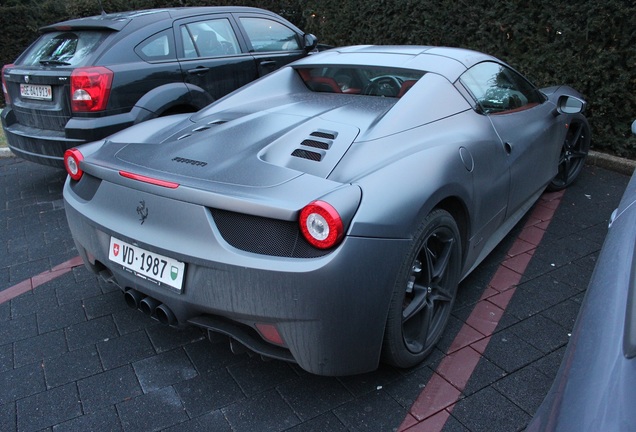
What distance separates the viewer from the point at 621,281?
1.43 meters

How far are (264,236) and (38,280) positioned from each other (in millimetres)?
2201

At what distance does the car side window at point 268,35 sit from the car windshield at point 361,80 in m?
2.37

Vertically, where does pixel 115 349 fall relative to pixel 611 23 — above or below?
below

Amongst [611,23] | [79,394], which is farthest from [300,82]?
[611,23]

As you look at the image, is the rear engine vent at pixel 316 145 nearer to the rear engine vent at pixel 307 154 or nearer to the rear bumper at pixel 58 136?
the rear engine vent at pixel 307 154

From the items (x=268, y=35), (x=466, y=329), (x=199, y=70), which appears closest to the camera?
(x=466, y=329)

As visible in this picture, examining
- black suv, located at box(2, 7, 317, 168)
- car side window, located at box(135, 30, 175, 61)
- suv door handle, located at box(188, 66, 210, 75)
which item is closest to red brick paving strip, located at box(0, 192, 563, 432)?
black suv, located at box(2, 7, 317, 168)

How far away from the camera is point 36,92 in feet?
15.2

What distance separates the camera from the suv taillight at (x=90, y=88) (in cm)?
428

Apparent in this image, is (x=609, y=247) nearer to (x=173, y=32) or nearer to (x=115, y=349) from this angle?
(x=115, y=349)

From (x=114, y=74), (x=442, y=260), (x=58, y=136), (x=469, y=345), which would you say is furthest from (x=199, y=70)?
(x=469, y=345)

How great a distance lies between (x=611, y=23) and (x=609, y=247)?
14.5 feet

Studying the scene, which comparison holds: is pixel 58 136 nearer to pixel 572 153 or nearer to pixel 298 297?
pixel 298 297

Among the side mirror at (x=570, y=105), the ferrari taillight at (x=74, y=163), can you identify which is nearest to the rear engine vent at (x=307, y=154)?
the ferrari taillight at (x=74, y=163)
